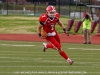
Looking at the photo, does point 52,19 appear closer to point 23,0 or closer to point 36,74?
point 36,74

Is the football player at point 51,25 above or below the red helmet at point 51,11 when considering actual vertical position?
below

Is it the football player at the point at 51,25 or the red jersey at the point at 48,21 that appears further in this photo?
the red jersey at the point at 48,21

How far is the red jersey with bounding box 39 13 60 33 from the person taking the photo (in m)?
13.2

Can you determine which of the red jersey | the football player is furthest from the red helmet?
the red jersey

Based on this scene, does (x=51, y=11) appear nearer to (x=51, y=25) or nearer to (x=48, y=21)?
(x=48, y=21)

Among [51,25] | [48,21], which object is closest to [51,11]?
[48,21]

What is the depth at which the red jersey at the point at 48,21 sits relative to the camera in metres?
13.2

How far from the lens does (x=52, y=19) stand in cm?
1320

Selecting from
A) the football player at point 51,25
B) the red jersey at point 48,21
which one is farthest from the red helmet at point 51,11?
the red jersey at point 48,21

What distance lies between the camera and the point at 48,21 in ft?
43.5

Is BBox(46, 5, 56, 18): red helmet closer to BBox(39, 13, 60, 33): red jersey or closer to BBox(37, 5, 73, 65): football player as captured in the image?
BBox(37, 5, 73, 65): football player

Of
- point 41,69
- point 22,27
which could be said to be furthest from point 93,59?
point 22,27

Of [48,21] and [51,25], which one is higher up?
[48,21]

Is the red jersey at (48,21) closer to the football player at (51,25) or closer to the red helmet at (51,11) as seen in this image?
the football player at (51,25)
